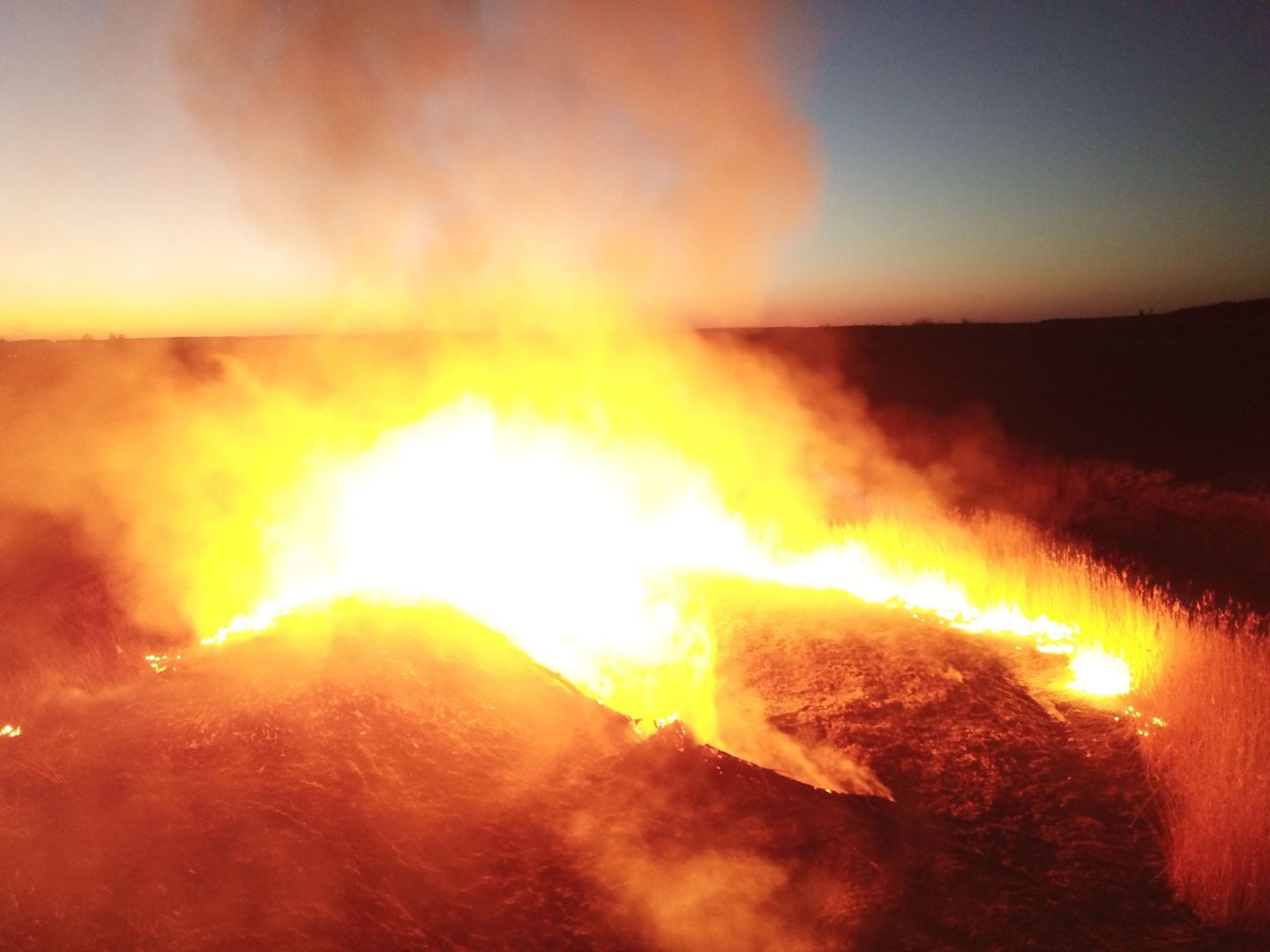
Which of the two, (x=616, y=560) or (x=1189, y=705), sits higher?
(x=616, y=560)

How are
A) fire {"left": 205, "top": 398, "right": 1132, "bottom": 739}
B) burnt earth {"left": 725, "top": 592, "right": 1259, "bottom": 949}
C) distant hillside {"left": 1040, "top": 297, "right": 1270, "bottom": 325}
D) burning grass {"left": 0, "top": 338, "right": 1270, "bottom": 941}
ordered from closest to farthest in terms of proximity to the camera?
burnt earth {"left": 725, "top": 592, "right": 1259, "bottom": 949} < burning grass {"left": 0, "top": 338, "right": 1270, "bottom": 941} < fire {"left": 205, "top": 398, "right": 1132, "bottom": 739} < distant hillside {"left": 1040, "top": 297, "right": 1270, "bottom": 325}

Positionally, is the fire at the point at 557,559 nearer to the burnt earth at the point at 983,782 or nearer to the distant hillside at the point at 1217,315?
the burnt earth at the point at 983,782

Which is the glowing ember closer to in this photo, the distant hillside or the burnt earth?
the burnt earth

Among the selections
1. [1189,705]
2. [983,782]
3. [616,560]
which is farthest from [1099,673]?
[616,560]

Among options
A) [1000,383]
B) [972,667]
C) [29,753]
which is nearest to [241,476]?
[29,753]

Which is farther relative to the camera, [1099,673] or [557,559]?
[557,559]

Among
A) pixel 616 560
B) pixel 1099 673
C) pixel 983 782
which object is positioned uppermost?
pixel 616 560

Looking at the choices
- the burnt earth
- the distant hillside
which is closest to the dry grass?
the burnt earth

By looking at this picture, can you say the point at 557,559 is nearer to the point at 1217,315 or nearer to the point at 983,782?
the point at 983,782

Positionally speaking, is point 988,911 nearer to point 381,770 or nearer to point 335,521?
point 381,770
